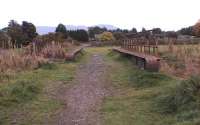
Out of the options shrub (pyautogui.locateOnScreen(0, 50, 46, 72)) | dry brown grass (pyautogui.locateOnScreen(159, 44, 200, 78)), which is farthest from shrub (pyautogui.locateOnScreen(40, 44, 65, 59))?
dry brown grass (pyautogui.locateOnScreen(159, 44, 200, 78))

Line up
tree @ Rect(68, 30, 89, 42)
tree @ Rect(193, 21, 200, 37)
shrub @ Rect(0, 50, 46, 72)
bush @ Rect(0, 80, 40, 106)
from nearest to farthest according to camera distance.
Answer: bush @ Rect(0, 80, 40, 106)
shrub @ Rect(0, 50, 46, 72)
tree @ Rect(193, 21, 200, 37)
tree @ Rect(68, 30, 89, 42)

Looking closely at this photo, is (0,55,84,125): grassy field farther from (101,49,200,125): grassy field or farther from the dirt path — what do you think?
(101,49,200,125): grassy field

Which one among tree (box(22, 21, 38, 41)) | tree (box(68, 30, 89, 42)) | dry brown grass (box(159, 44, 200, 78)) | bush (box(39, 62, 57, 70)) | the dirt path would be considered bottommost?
the dirt path

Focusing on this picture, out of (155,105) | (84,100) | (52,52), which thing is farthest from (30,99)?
(52,52)

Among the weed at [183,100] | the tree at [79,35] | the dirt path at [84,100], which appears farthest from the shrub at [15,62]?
the tree at [79,35]

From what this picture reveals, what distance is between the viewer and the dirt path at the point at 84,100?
7.73 metres

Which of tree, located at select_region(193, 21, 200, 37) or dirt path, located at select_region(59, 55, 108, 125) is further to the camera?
tree, located at select_region(193, 21, 200, 37)

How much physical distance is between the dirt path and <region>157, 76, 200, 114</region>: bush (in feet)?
4.82

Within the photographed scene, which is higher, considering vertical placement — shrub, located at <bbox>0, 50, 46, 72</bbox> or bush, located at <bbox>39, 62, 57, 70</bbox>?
shrub, located at <bbox>0, 50, 46, 72</bbox>

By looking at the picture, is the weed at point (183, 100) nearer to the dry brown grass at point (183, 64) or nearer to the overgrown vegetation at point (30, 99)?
→ the dry brown grass at point (183, 64)

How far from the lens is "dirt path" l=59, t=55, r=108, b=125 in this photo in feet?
25.4

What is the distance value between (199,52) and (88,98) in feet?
31.2

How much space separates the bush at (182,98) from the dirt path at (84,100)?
1470 millimetres

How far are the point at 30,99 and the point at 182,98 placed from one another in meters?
3.72
